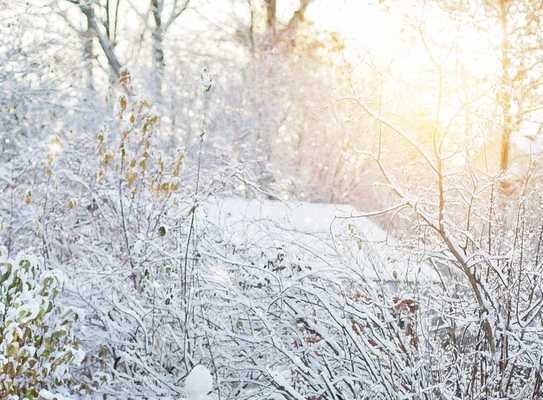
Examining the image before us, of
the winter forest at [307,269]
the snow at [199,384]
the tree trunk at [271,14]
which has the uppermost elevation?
the tree trunk at [271,14]

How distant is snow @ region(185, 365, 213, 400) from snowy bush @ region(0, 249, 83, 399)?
66 centimetres

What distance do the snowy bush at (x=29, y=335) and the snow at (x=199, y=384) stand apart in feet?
2.18

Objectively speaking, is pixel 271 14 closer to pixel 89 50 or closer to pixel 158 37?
pixel 158 37

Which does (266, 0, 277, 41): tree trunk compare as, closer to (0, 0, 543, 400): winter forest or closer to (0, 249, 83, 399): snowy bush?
(0, 0, 543, 400): winter forest

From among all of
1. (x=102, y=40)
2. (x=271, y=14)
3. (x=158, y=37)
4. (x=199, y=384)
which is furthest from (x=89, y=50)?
(x=199, y=384)

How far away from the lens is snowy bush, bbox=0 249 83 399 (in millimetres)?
3307

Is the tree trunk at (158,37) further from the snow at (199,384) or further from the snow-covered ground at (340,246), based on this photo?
the snow at (199,384)

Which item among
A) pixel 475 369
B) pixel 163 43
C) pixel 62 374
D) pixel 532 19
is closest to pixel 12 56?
pixel 62 374

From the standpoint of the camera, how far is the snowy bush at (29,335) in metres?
3.31

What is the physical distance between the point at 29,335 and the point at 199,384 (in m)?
1.01

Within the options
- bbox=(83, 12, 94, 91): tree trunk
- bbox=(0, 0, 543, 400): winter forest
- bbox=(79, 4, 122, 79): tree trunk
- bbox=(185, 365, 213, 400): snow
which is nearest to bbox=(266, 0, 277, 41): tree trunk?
→ bbox=(79, 4, 122, 79): tree trunk

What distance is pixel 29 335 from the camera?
3.54 m

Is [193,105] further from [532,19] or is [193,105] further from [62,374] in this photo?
[62,374]

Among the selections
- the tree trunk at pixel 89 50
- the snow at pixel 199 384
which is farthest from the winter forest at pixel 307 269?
the tree trunk at pixel 89 50
